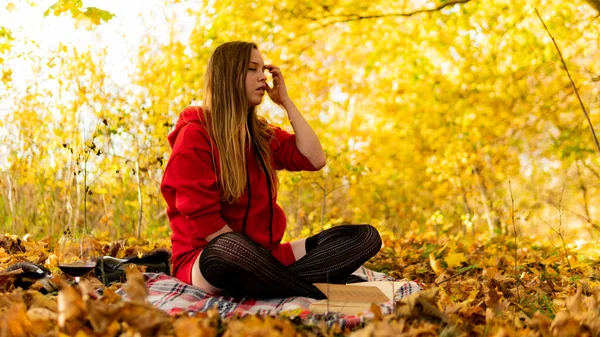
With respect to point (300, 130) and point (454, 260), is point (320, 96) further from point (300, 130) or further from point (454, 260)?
point (300, 130)

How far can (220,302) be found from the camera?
2574 mm

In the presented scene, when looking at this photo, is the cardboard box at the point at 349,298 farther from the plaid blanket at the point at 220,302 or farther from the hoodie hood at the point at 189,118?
the hoodie hood at the point at 189,118

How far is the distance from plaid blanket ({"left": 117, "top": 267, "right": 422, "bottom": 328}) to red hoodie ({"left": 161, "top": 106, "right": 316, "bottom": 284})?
0.12m

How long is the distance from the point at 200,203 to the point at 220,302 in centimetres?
43

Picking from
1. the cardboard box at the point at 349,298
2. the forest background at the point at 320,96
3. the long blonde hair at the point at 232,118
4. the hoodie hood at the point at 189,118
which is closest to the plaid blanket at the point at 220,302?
the cardboard box at the point at 349,298

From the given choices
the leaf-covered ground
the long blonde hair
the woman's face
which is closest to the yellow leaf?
the leaf-covered ground

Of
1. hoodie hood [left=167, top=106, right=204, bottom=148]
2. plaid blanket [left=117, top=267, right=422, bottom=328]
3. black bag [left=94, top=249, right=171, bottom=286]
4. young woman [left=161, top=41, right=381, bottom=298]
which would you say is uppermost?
hoodie hood [left=167, top=106, right=204, bottom=148]

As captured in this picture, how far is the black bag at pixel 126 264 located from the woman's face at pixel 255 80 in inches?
36.6

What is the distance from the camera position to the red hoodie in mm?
2740

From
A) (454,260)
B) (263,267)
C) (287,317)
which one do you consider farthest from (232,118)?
(454,260)

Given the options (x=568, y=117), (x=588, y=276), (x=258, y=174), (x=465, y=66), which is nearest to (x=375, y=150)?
(x=465, y=66)

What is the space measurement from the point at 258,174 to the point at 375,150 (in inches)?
199

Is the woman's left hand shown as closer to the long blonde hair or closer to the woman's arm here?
the woman's arm

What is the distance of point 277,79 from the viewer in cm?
322
